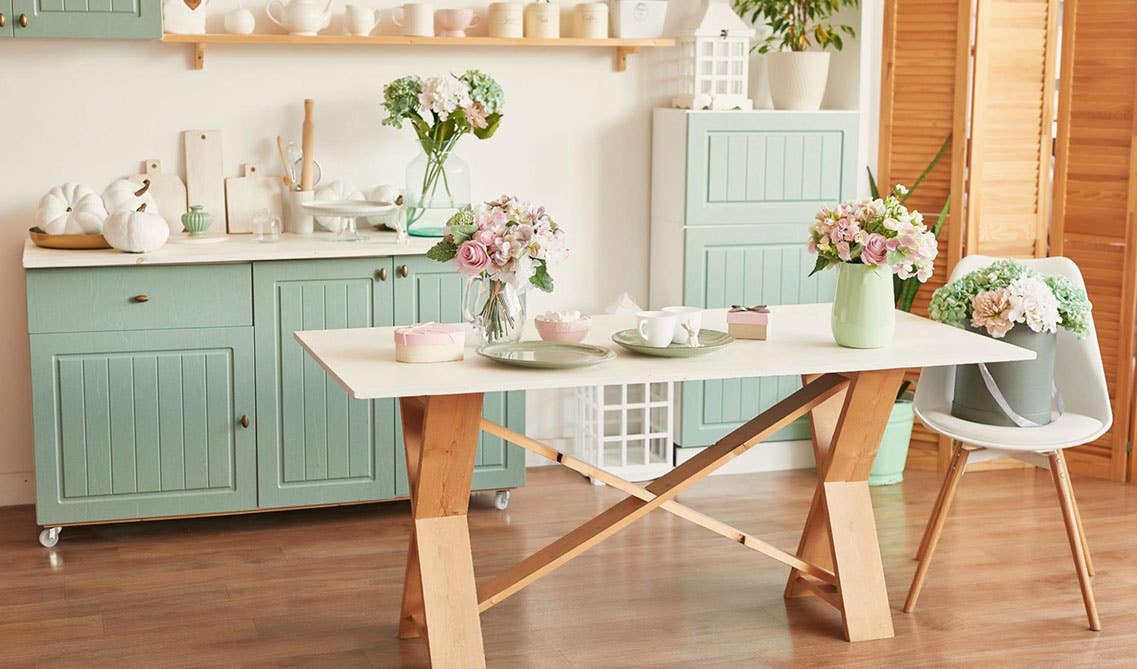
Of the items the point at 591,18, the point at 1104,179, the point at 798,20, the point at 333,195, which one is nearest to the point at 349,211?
the point at 333,195

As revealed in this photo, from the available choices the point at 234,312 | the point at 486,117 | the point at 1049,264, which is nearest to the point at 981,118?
the point at 1049,264

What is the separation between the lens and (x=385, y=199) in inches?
189

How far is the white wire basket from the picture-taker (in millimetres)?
5043

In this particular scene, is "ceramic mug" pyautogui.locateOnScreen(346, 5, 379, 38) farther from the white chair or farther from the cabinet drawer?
the white chair

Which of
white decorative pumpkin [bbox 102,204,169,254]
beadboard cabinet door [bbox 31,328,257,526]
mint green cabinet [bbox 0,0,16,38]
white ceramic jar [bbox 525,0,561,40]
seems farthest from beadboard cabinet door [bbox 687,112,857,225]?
mint green cabinet [bbox 0,0,16,38]

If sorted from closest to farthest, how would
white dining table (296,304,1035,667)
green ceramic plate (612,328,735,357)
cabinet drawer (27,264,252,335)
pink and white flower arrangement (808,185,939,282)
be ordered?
white dining table (296,304,1035,667)
green ceramic plate (612,328,735,357)
pink and white flower arrangement (808,185,939,282)
cabinet drawer (27,264,252,335)

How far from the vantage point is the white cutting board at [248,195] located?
475 cm

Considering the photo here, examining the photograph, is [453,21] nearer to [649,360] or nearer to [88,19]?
[88,19]

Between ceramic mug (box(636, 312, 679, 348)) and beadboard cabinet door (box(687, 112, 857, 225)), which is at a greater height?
beadboard cabinet door (box(687, 112, 857, 225))

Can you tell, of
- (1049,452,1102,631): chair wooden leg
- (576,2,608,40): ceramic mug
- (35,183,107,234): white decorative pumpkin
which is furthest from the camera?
(576,2,608,40): ceramic mug

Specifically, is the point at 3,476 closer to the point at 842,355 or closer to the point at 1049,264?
the point at 842,355

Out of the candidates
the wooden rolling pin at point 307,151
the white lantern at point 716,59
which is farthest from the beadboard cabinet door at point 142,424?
the white lantern at point 716,59

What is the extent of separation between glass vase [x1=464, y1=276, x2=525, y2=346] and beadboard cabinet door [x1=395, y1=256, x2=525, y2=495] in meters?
1.05

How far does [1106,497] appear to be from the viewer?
4.92 meters
